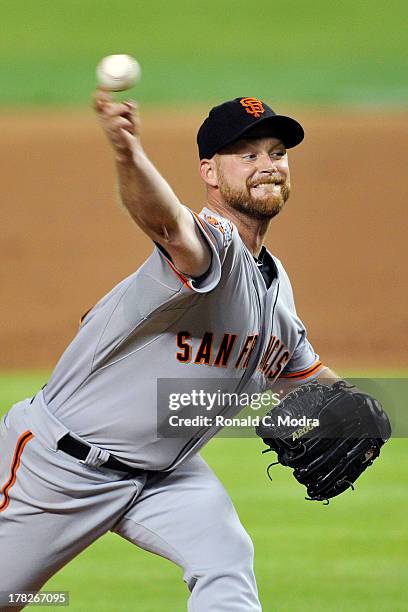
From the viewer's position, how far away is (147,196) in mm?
2725

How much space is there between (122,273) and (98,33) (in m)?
11.3

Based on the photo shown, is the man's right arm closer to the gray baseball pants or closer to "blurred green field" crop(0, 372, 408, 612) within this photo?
the gray baseball pants

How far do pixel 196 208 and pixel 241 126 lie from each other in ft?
37.5

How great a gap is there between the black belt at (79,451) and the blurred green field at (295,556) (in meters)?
1.42

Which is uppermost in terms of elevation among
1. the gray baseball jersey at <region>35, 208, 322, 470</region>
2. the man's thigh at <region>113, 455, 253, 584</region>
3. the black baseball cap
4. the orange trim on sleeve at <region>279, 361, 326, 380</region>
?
the black baseball cap

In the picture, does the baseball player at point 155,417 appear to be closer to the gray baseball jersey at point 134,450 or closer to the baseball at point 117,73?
the gray baseball jersey at point 134,450

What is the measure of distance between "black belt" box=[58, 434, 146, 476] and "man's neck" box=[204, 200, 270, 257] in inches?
31.8

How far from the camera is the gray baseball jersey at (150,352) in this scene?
318 cm

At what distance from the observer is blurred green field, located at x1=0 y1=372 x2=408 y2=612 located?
4730 millimetres

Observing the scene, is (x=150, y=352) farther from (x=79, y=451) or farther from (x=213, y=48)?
(x=213, y=48)

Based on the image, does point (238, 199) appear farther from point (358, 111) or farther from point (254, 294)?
point (358, 111)

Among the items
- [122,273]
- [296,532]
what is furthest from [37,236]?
[296,532]

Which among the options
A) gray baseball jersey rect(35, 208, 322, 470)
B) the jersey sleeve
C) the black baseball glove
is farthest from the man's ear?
the black baseball glove

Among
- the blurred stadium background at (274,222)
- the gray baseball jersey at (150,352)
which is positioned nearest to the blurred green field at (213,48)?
the blurred stadium background at (274,222)
